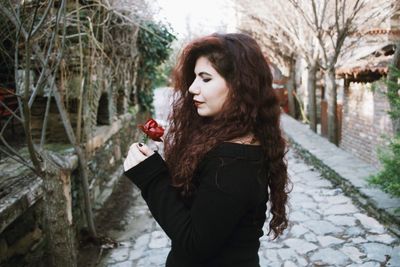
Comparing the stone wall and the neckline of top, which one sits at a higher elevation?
the neckline of top

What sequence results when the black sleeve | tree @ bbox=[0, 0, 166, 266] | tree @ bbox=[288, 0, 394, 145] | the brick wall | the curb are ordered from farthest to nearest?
the brick wall < tree @ bbox=[288, 0, 394, 145] < the curb < tree @ bbox=[0, 0, 166, 266] < the black sleeve

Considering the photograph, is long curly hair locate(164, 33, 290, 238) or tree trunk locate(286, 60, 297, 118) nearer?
long curly hair locate(164, 33, 290, 238)

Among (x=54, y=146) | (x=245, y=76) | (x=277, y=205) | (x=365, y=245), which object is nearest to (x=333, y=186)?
(x=365, y=245)

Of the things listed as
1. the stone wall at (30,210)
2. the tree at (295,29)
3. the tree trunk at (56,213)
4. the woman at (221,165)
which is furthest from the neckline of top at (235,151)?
the tree at (295,29)

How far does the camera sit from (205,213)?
127cm

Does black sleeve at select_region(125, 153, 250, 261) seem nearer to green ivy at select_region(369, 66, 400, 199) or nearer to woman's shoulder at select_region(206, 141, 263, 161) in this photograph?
woman's shoulder at select_region(206, 141, 263, 161)

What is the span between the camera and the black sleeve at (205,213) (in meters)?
1.27

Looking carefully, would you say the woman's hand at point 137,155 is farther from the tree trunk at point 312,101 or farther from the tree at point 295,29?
the tree trunk at point 312,101

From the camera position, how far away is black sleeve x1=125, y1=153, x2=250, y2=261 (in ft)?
4.17

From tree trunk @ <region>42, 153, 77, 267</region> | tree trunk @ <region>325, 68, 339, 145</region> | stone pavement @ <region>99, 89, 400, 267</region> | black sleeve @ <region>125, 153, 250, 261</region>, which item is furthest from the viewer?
tree trunk @ <region>325, 68, 339, 145</region>

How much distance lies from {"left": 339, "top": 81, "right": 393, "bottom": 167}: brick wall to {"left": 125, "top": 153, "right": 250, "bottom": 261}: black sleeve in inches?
301

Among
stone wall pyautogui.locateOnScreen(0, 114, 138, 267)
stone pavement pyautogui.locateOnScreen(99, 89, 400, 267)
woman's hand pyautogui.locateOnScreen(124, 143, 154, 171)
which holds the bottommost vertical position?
stone pavement pyautogui.locateOnScreen(99, 89, 400, 267)

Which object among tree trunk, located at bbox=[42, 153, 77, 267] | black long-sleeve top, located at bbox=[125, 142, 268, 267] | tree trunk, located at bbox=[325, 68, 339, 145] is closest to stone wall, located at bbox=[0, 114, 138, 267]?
tree trunk, located at bbox=[42, 153, 77, 267]

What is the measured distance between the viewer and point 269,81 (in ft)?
5.01
